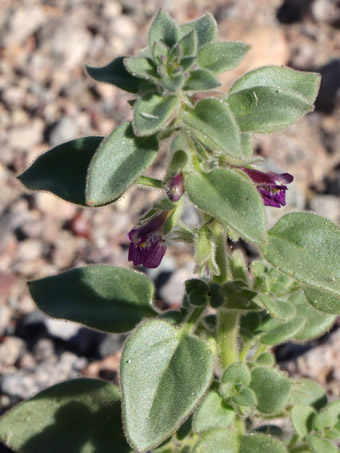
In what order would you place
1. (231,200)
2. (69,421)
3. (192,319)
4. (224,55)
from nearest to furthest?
(231,200)
(224,55)
(192,319)
(69,421)

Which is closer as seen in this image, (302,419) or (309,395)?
(302,419)

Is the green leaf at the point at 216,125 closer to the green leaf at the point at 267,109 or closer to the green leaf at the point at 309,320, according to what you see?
the green leaf at the point at 267,109

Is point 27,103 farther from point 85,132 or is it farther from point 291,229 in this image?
point 291,229

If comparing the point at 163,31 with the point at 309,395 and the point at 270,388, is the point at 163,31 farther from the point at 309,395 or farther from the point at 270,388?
the point at 309,395

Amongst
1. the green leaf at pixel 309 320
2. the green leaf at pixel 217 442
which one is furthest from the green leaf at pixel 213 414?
the green leaf at pixel 309 320

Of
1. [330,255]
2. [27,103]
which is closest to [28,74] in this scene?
[27,103]

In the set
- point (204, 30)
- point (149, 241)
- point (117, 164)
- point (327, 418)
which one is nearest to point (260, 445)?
point (327, 418)

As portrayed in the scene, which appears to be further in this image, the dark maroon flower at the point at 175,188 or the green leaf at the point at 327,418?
the green leaf at the point at 327,418
